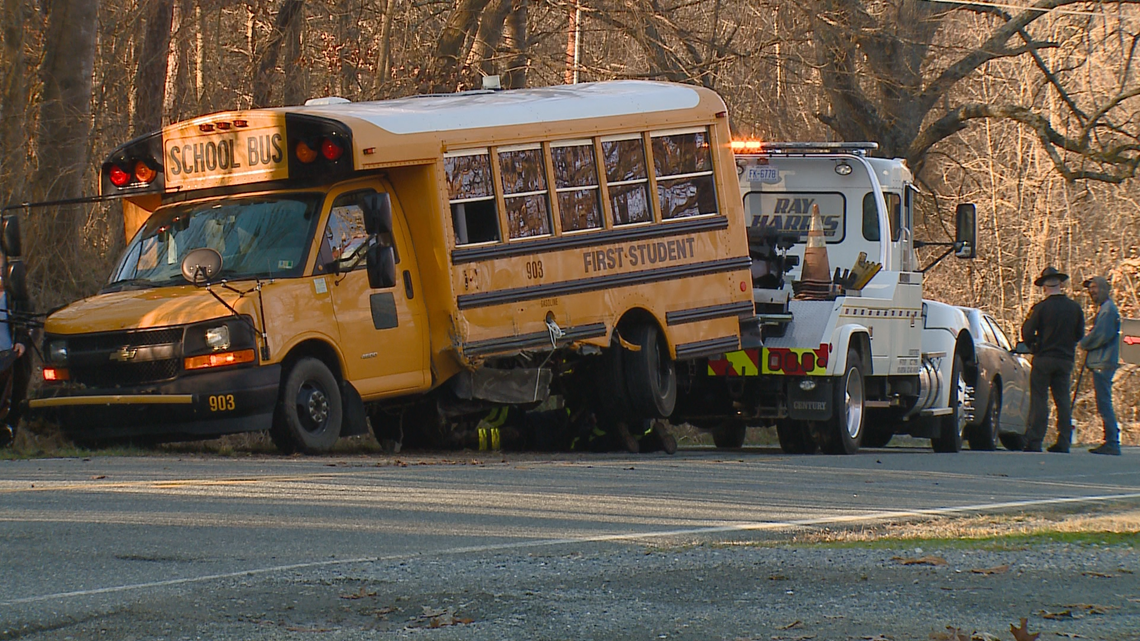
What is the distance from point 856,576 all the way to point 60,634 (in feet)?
10.2

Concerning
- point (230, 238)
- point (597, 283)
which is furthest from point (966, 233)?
point (230, 238)

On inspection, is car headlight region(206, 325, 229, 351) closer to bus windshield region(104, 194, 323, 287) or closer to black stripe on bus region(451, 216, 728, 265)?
bus windshield region(104, 194, 323, 287)

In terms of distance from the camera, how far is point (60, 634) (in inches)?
195

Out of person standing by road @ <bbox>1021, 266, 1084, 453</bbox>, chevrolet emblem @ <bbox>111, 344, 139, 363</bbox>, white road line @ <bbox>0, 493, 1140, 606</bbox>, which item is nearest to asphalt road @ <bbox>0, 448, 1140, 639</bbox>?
white road line @ <bbox>0, 493, 1140, 606</bbox>

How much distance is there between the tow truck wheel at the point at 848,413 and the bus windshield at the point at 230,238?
5.61 metres

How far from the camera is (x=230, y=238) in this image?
11977 mm

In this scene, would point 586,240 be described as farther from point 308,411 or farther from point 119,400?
point 119,400

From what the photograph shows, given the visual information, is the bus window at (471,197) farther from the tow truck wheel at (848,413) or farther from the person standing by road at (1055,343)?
the person standing by road at (1055,343)

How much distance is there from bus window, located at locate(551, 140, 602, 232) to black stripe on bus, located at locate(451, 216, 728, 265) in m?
0.11

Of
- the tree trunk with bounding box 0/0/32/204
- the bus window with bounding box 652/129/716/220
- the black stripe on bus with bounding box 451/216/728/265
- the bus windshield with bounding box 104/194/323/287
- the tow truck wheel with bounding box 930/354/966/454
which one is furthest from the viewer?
the tow truck wheel with bounding box 930/354/966/454

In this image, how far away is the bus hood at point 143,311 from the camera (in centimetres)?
1119

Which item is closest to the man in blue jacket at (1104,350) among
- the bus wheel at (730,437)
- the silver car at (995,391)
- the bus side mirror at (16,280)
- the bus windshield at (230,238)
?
the silver car at (995,391)

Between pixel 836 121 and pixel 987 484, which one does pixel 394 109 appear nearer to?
pixel 987 484

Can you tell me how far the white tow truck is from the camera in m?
14.8
